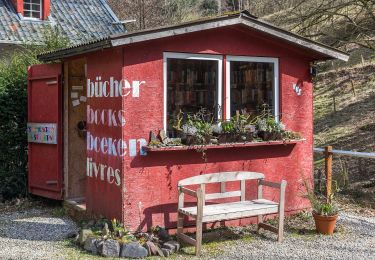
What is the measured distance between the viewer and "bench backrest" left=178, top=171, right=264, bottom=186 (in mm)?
7246

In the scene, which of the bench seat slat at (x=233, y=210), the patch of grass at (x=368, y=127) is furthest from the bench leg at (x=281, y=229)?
the patch of grass at (x=368, y=127)

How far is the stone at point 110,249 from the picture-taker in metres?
6.46

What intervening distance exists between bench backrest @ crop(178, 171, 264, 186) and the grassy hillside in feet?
11.0

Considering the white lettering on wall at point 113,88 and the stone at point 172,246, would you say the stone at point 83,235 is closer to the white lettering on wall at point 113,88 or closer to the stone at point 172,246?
the stone at point 172,246

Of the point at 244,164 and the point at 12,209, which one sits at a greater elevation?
the point at 244,164

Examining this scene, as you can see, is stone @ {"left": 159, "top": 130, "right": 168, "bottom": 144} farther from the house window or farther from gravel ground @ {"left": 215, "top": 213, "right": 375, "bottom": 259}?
gravel ground @ {"left": 215, "top": 213, "right": 375, "bottom": 259}

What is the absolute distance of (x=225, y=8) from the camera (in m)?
35.6

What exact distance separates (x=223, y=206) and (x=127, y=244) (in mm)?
1511

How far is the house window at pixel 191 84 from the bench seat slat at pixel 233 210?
1.20 m

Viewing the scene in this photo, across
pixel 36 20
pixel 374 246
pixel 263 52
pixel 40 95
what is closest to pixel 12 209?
pixel 40 95

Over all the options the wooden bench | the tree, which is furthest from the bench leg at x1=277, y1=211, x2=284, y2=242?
the tree

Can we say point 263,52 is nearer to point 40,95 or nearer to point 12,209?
point 40,95

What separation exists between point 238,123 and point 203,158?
28.8 inches

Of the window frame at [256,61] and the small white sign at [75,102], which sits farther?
the small white sign at [75,102]
